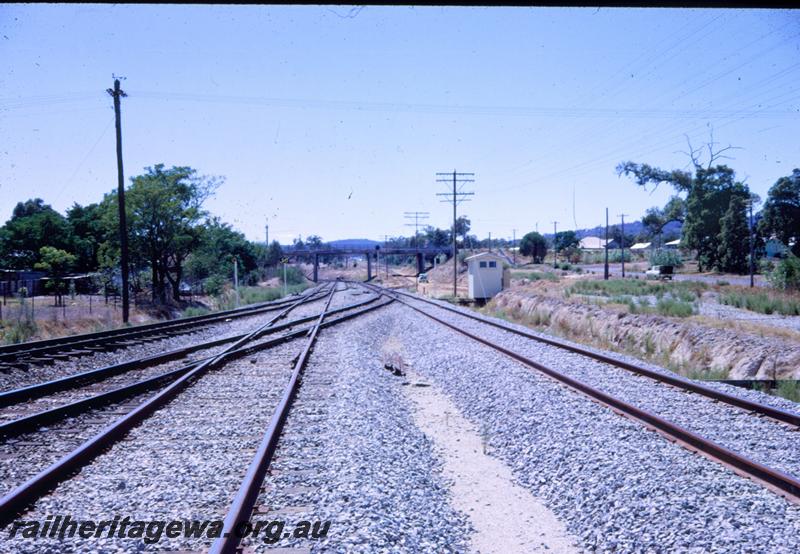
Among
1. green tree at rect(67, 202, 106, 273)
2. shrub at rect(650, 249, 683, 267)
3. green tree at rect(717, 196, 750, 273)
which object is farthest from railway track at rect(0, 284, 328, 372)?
shrub at rect(650, 249, 683, 267)

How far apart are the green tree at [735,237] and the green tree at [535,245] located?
55.7m

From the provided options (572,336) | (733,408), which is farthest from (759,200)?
(733,408)

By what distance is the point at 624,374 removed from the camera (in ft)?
38.5

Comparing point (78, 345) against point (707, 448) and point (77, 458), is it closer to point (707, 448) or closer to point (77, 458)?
point (77, 458)

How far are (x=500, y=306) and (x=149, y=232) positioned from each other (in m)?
21.3

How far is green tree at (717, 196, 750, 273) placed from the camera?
64.3m

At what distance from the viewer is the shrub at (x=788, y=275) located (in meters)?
34.0

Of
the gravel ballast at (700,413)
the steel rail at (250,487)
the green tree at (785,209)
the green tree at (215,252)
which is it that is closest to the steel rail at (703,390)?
the gravel ballast at (700,413)

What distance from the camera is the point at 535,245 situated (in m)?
124

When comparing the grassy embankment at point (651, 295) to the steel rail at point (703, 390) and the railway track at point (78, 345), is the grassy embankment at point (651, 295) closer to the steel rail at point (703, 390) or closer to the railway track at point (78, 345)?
the steel rail at point (703, 390)

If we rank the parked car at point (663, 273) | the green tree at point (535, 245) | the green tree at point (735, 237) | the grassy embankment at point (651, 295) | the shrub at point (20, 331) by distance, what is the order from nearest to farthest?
the shrub at point (20, 331), the grassy embankment at point (651, 295), the parked car at point (663, 273), the green tree at point (735, 237), the green tree at point (535, 245)

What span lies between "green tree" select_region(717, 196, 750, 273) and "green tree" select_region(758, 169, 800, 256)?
29.2 ft

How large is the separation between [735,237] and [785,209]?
35.9 feet

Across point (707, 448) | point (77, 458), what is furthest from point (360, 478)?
point (707, 448)
